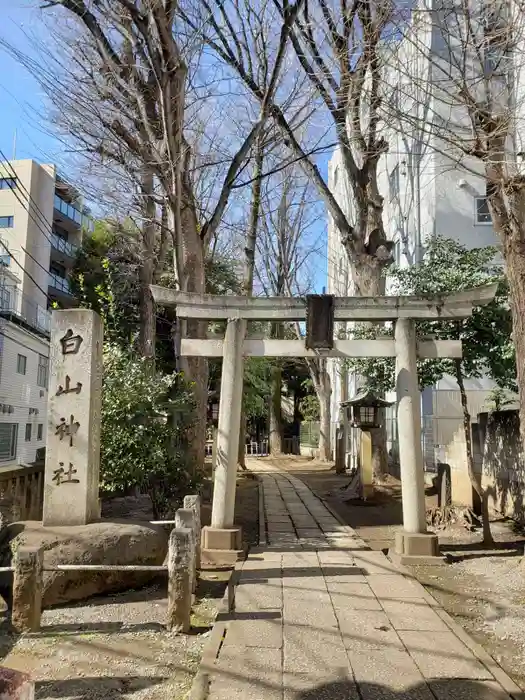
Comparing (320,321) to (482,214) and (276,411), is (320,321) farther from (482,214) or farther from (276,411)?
(276,411)

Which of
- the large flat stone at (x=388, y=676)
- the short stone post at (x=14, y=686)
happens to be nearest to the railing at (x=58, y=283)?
the large flat stone at (x=388, y=676)

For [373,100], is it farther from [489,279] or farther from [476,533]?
[476,533]

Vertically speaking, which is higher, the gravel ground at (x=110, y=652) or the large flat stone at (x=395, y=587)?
the large flat stone at (x=395, y=587)

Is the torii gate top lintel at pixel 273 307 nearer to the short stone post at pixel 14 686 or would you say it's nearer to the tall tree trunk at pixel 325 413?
the short stone post at pixel 14 686

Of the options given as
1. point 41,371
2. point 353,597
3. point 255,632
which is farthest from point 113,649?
point 41,371

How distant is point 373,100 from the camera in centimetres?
1046

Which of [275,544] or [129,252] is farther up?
[129,252]

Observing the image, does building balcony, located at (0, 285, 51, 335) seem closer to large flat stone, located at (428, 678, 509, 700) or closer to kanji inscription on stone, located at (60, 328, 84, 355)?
kanji inscription on stone, located at (60, 328, 84, 355)

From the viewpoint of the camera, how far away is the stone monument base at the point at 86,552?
608 centimetres

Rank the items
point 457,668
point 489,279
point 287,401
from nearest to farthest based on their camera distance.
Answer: point 457,668
point 489,279
point 287,401

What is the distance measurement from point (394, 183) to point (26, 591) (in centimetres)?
1916

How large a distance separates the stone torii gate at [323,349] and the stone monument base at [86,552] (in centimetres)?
165

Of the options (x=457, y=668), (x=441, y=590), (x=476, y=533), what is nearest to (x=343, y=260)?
(x=476, y=533)

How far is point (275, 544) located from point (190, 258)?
18.7 ft
